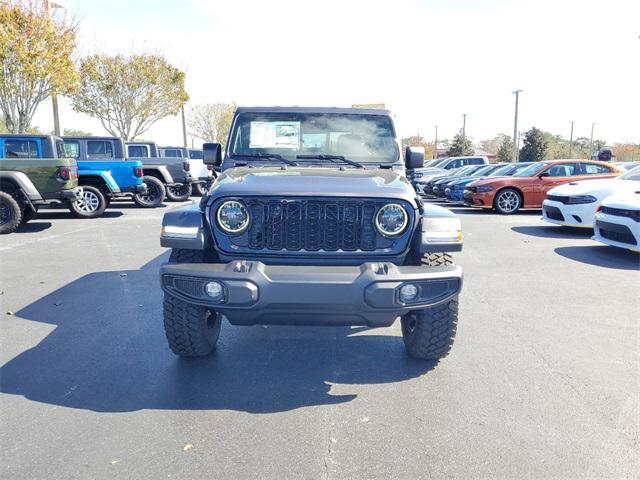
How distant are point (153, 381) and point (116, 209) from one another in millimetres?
12452

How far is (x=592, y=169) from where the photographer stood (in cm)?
1340

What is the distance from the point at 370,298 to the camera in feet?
9.75

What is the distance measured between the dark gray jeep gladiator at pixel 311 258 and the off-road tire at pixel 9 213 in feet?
25.6

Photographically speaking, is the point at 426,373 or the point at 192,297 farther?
the point at 426,373

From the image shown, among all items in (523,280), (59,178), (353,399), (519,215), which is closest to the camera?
(353,399)

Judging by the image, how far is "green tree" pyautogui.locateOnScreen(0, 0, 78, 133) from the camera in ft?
55.8

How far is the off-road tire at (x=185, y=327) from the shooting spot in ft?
11.8

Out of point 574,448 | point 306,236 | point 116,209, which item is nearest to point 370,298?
point 306,236

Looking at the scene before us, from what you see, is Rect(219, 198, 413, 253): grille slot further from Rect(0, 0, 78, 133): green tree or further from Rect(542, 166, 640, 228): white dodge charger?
Rect(0, 0, 78, 133): green tree

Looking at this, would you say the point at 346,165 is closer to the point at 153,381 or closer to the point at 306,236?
the point at 306,236

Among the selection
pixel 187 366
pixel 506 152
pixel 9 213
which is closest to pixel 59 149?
pixel 9 213

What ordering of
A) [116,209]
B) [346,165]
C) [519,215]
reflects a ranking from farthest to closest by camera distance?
[116,209] < [519,215] < [346,165]

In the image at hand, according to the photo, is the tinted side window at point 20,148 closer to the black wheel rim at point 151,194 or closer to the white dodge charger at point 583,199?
the black wheel rim at point 151,194

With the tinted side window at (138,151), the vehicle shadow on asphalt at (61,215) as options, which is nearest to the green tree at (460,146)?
the tinted side window at (138,151)
